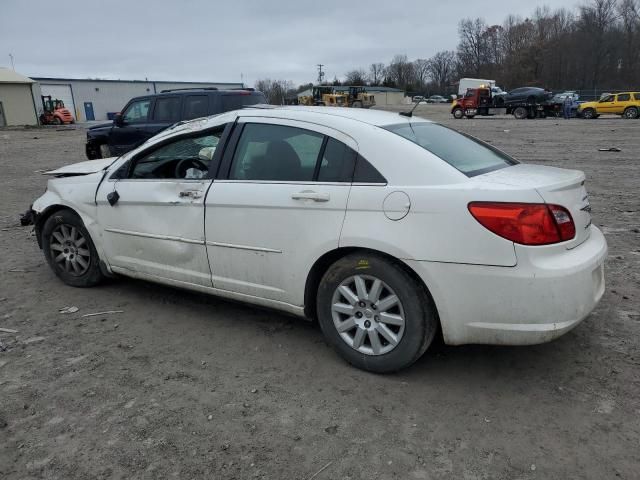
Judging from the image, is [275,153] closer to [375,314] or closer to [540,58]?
[375,314]

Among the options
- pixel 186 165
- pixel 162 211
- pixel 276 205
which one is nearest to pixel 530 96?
pixel 186 165

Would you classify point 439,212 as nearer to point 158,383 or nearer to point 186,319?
point 158,383

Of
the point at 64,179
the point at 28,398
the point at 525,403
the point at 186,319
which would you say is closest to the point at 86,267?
the point at 64,179

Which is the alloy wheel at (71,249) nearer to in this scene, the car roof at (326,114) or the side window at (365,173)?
the car roof at (326,114)

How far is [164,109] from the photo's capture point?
36.5ft

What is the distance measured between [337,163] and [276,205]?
0.48m

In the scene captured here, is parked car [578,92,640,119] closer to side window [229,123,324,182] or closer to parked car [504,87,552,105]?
parked car [504,87,552,105]

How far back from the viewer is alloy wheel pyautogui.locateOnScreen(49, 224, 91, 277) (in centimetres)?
469

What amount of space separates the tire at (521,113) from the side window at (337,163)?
36331 millimetres

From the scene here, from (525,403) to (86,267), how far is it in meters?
3.85

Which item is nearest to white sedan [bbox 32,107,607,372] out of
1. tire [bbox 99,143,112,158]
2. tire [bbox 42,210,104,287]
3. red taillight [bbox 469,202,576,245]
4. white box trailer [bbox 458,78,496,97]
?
red taillight [bbox 469,202,576,245]

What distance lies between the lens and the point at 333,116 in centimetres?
339

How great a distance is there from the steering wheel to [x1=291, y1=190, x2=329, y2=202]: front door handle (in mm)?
1201

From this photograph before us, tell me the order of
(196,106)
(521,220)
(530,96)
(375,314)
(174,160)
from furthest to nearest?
(530,96)
(196,106)
(174,160)
(375,314)
(521,220)
